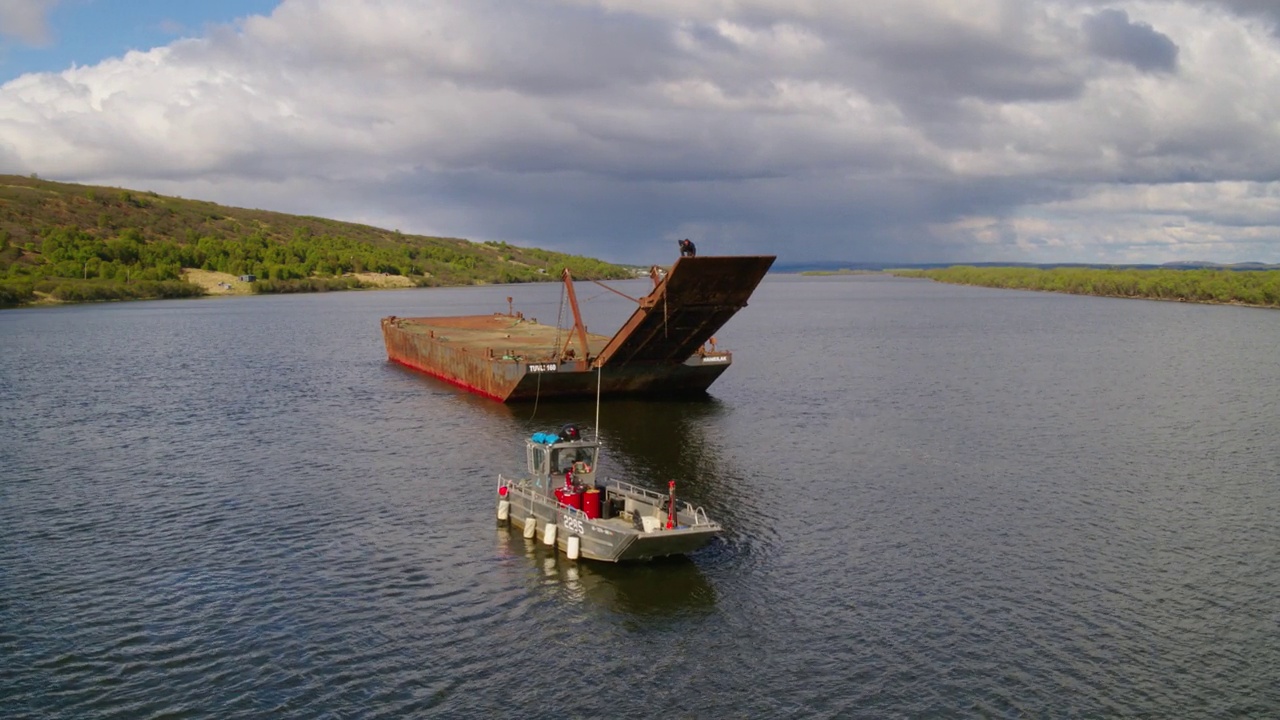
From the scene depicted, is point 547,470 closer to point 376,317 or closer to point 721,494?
point 721,494

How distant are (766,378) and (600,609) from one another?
47284 millimetres

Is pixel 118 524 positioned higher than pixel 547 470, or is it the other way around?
pixel 547 470

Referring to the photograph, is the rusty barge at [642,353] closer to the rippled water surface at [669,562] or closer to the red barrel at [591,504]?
the rippled water surface at [669,562]

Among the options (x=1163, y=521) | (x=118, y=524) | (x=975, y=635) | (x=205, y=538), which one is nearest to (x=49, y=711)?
(x=205, y=538)

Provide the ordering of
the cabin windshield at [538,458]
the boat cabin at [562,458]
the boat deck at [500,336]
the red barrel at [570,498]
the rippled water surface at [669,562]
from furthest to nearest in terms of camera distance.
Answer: the boat deck at [500,336] < the cabin windshield at [538,458] < the boat cabin at [562,458] < the red barrel at [570,498] < the rippled water surface at [669,562]

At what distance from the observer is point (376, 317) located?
146250mm

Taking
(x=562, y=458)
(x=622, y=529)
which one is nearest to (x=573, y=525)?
(x=622, y=529)

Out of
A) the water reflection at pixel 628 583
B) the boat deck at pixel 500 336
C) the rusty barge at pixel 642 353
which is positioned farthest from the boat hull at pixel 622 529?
the boat deck at pixel 500 336

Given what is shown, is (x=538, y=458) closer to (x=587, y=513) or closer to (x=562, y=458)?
(x=562, y=458)

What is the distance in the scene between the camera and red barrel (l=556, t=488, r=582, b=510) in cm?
2975

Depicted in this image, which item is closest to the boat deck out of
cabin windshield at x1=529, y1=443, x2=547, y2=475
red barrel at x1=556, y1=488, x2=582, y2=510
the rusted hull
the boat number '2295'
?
the rusted hull

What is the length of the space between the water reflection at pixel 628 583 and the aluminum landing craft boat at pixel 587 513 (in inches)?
15.0

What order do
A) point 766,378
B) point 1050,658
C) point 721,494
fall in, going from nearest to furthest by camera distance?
point 1050,658 → point 721,494 → point 766,378

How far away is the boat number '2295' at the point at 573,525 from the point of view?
2894 centimetres
